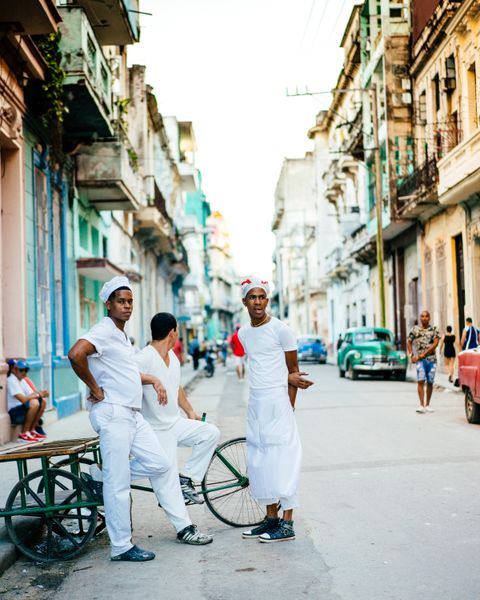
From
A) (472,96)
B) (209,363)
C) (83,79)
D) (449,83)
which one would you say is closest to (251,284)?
(83,79)

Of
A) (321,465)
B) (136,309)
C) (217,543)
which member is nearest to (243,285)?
(217,543)

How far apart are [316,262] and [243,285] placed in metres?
64.7

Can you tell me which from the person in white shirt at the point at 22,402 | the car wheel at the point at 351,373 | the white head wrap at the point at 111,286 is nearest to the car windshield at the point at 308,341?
the car wheel at the point at 351,373

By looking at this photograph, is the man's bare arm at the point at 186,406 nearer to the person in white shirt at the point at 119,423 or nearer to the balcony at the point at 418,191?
the person in white shirt at the point at 119,423

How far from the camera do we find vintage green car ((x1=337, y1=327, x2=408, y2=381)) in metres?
27.1

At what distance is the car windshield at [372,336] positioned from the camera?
28.4m

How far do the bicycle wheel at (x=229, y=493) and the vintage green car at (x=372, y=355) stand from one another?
20336mm

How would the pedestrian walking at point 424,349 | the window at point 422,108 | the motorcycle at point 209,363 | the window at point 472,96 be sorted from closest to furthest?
the pedestrian walking at point 424,349 → the window at point 472,96 → the window at point 422,108 → the motorcycle at point 209,363

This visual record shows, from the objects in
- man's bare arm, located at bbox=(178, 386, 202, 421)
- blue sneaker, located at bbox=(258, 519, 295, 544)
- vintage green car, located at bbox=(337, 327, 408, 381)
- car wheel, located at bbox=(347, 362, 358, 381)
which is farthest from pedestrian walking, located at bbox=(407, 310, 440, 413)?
car wheel, located at bbox=(347, 362, 358, 381)

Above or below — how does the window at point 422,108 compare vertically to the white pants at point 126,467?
above

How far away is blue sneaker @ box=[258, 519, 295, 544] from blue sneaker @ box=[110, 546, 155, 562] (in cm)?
85

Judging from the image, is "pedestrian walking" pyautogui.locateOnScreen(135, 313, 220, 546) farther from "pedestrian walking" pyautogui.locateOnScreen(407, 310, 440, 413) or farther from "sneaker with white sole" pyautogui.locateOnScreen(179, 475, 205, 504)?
"pedestrian walking" pyautogui.locateOnScreen(407, 310, 440, 413)

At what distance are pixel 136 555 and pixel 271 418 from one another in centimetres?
136

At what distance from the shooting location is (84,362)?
5.98m
